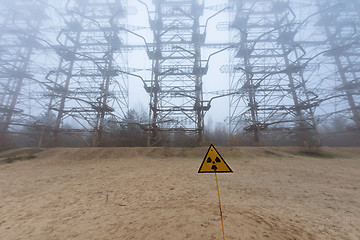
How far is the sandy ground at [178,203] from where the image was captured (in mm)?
2537

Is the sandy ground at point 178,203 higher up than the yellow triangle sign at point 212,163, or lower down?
lower down

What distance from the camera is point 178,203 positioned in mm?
3699

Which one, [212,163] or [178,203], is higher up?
[212,163]

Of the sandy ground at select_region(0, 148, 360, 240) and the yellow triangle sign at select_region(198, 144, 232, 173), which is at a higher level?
the yellow triangle sign at select_region(198, 144, 232, 173)

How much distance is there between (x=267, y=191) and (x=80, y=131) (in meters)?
18.1

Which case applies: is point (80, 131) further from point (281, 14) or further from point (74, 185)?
point (281, 14)

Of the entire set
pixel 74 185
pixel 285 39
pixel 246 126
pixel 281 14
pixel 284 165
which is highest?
pixel 281 14

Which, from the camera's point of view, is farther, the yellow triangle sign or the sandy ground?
the yellow triangle sign

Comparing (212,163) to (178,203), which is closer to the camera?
(212,163)

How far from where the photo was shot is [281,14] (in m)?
21.6

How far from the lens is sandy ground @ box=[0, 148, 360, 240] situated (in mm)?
2537

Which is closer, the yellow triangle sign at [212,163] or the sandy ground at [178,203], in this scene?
the sandy ground at [178,203]

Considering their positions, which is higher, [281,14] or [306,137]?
[281,14]

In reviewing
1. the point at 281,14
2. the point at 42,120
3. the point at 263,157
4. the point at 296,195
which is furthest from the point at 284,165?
the point at 281,14
